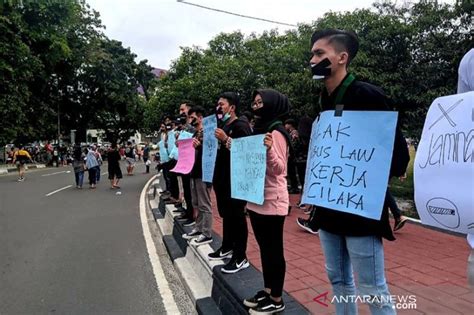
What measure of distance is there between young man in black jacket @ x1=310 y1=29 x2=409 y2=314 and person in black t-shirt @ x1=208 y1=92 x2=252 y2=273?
1.66 m

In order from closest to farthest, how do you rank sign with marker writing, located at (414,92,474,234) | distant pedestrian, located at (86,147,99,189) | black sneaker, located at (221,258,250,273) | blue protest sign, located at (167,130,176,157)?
sign with marker writing, located at (414,92,474,234), black sneaker, located at (221,258,250,273), blue protest sign, located at (167,130,176,157), distant pedestrian, located at (86,147,99,189)

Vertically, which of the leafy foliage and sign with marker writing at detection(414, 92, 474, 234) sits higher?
the leafy foliage

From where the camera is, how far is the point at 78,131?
43594mm

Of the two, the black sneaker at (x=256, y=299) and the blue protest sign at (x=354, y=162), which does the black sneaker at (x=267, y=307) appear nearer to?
the black sneaker at (x=256, y=299)

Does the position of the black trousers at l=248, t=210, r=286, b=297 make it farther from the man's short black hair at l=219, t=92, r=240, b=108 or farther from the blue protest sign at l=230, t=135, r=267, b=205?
the man's short black hair at l=219, t=92, r=240, b=108

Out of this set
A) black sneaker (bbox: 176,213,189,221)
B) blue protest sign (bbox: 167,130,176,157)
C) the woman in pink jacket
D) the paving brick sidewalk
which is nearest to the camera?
the woman in pink jacket

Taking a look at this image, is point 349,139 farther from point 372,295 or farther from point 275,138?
point 275,138

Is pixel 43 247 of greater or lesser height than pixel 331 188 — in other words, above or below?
below

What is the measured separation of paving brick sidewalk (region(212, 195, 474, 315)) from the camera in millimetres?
3422

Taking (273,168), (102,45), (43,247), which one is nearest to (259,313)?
(273,168)

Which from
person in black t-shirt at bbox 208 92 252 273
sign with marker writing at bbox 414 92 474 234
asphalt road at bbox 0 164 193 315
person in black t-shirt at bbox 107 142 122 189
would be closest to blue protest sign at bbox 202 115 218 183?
person in black t-shirt at bbox 208 92 252 273

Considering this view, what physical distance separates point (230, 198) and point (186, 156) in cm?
174

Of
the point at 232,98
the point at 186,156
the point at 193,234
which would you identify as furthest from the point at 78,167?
the point at 232,98

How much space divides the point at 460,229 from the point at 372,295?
23.6 inches
